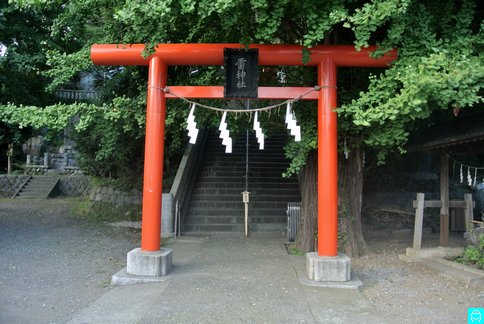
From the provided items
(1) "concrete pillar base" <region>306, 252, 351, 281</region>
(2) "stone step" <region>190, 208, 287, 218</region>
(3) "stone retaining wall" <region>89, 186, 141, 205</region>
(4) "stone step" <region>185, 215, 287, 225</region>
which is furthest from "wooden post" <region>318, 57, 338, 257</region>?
(3) "stone retaining wall" <region>89, 186, 141, 205</region>

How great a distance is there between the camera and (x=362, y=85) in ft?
27.0

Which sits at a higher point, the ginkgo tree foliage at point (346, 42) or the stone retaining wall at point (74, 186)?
the ginkgo tree foliage at point (346, 42)

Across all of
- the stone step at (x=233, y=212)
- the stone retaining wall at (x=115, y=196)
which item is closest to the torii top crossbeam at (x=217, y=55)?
the stone step at (x=233, y=212)

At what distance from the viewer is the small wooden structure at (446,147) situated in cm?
787

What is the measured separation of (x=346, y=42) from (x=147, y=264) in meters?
5.90

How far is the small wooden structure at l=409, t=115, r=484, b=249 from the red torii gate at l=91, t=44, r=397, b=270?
88.8 inches

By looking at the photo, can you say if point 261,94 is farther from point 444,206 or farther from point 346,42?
point 444,206

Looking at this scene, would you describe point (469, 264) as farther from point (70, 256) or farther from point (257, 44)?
point (70, 256)

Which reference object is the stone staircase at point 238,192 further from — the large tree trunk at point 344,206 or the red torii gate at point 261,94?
the red torii gate at point 261,94

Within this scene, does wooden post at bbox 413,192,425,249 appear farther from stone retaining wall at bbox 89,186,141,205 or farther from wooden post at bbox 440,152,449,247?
stone retaining wall at bbox 89,186,141,205

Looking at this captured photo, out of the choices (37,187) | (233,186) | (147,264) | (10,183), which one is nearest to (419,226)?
(147,264)

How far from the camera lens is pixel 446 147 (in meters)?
8.88

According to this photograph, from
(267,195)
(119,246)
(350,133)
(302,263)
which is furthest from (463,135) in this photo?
(119,246)

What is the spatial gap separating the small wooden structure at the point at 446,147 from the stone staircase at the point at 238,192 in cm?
401
